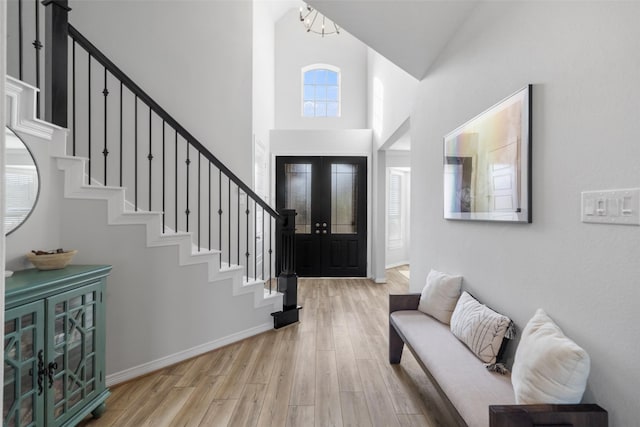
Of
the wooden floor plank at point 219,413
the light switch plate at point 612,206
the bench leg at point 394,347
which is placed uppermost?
the light switch plate at point 612,206

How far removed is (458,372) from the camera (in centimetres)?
170

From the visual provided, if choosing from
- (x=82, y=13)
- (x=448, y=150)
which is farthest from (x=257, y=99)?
(x=448, y=150)

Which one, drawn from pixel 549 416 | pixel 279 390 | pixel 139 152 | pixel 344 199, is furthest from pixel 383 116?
pixel 549 416

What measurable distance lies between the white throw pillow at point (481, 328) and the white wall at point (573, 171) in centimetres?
9

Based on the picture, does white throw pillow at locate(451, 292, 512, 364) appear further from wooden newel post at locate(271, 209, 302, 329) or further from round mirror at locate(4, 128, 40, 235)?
round mirror at locate(4, 128, 40, 235)

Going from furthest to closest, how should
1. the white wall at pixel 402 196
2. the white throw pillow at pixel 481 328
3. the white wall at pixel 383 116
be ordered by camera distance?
the white wall at pixel 402 196 < the white wall at pixel 383 116 < the white throw pillow at pixel 481 328

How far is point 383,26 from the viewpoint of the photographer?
2445 mm

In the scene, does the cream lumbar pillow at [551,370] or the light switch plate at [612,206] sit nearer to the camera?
the light switch plate at [612,206]

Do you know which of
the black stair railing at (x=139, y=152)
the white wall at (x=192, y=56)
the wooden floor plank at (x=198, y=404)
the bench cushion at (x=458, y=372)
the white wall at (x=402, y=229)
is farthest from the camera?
the white wall at (x=402, y=229)

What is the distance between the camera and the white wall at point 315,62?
7.14 m

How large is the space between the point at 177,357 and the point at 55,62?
2.42 meters

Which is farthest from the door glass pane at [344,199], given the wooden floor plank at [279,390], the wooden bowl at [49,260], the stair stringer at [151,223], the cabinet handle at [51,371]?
the cabinet handle at [51,371]

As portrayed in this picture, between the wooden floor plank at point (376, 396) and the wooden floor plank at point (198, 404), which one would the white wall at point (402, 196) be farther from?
the wooden floor plank at point (198, 404)

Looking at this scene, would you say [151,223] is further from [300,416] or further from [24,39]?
[24,39]
